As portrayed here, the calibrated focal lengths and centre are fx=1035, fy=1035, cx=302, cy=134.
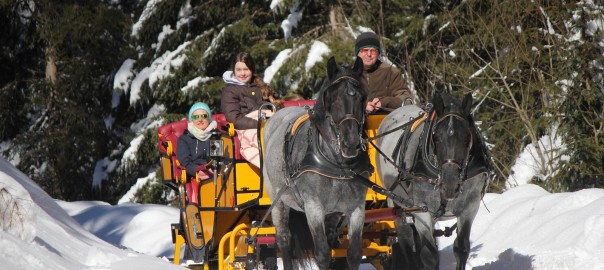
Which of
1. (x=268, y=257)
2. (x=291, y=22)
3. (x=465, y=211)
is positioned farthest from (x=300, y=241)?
(x=291, y=22)

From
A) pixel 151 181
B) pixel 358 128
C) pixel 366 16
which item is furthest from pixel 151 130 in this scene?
pixel 358 128

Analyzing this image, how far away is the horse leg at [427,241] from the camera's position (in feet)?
23.0

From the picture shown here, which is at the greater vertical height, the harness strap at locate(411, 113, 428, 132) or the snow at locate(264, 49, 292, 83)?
the snow at locate(264, 49, 292, 83)

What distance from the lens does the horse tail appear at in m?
7.80

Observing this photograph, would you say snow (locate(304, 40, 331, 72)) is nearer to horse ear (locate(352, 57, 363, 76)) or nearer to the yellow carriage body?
the yellow carriage body

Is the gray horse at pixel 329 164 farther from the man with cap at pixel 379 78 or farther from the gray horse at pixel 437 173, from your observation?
the man with cap at pixel 379 78

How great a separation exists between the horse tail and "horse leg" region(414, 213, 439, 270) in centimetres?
106

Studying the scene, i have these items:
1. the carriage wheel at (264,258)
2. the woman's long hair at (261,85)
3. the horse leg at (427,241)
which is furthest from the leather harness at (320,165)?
the woman's long hair at (261,85)

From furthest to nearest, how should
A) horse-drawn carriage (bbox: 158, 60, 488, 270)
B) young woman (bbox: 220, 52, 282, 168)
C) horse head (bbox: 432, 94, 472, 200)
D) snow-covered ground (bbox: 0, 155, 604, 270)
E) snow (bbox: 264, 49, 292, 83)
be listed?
snow (bbox: 264, 49, 292, 83) < young woman (bbox: 220, 52, 282, 168) < horse-drawn carriage (bbox: 158, 60, 488, 270) < horse head (bbox: 432, 94, 472, 200) < snow-covered ground (bbox: 0, 155, 604, 270)

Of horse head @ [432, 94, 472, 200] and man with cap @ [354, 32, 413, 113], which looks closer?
horse head @ [432, 94, 472, 200]

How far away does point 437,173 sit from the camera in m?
6.78

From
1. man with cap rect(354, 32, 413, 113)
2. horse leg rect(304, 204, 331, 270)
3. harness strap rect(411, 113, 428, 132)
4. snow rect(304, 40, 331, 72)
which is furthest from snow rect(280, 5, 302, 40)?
horse leg rect(304, 204, 331, 270)

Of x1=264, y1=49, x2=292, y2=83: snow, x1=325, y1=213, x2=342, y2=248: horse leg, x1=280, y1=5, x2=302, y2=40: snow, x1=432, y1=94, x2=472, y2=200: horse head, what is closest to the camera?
x1=432, y1=94, x2=472, y2=200: horse head

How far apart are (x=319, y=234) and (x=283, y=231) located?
940 millimetres
